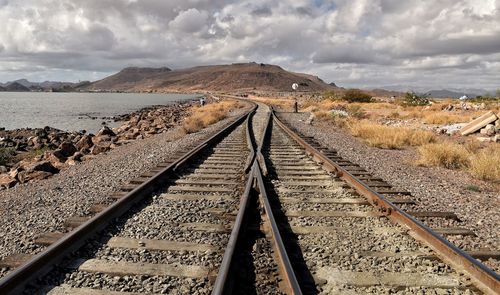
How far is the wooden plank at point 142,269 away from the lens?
4012 millimetres

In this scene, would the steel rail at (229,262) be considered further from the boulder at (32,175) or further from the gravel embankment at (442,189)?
the boulder at (32,175)

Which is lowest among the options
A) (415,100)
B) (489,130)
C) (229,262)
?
(229,262)

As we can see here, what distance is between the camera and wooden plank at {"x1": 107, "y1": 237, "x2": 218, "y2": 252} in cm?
461

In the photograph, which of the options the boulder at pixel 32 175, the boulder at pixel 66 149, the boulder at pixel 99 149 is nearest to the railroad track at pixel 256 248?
the boulder at pixel 32 175

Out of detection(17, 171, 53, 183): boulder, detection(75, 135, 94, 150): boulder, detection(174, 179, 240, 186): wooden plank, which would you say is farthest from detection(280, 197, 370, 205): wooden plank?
detection(75, 135, 94, 150): boulder

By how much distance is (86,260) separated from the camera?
4.32 m

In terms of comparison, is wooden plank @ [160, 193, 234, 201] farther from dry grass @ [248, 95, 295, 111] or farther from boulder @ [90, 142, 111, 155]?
dry grass @ [248, 95, 295, 111]

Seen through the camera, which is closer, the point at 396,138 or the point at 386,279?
the point at 386,279

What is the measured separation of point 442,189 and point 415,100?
34726 mm

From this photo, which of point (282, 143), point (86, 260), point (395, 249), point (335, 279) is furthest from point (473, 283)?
point (282, 143)

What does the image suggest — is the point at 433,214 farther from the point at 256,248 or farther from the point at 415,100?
the point at 415,100

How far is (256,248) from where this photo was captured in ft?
14.9

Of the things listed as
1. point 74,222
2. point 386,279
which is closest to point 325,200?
point 386,279

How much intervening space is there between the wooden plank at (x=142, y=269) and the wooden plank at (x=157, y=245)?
1.32ft
